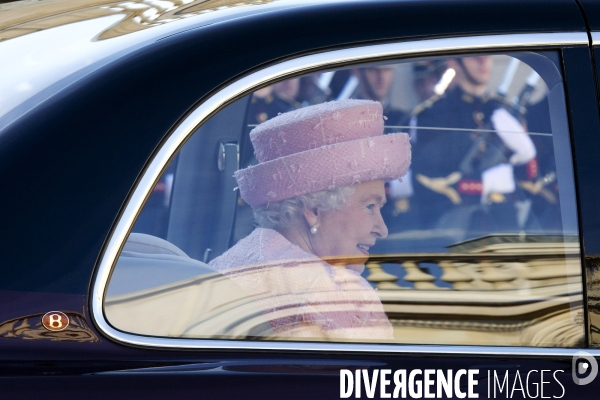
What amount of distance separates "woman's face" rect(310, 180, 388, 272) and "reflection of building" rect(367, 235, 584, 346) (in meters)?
0.05

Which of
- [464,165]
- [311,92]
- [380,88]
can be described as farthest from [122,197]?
[464,165]

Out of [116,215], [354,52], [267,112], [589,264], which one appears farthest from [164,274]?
[589,264]

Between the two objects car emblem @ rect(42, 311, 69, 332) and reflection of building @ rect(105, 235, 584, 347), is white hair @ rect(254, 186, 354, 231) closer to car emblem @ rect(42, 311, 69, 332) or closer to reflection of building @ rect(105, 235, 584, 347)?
reflection of building @ rect(105, 235, 584, 347)

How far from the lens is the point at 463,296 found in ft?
4.75

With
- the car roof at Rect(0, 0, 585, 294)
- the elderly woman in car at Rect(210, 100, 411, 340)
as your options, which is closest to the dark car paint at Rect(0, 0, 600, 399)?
the car roof at Rect(0, 0, 585, 294)

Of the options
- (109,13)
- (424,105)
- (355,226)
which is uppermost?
(109,13)

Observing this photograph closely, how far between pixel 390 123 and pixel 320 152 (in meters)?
0.15

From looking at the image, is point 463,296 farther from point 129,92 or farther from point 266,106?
point 129,92

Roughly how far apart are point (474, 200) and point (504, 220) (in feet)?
0.24

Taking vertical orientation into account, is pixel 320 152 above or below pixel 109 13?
below

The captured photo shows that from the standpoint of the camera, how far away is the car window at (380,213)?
4.50ft

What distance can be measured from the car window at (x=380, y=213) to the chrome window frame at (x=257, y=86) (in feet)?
0.08

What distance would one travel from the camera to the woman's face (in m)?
1.46

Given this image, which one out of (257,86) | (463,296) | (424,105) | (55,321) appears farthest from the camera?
(424,105)
